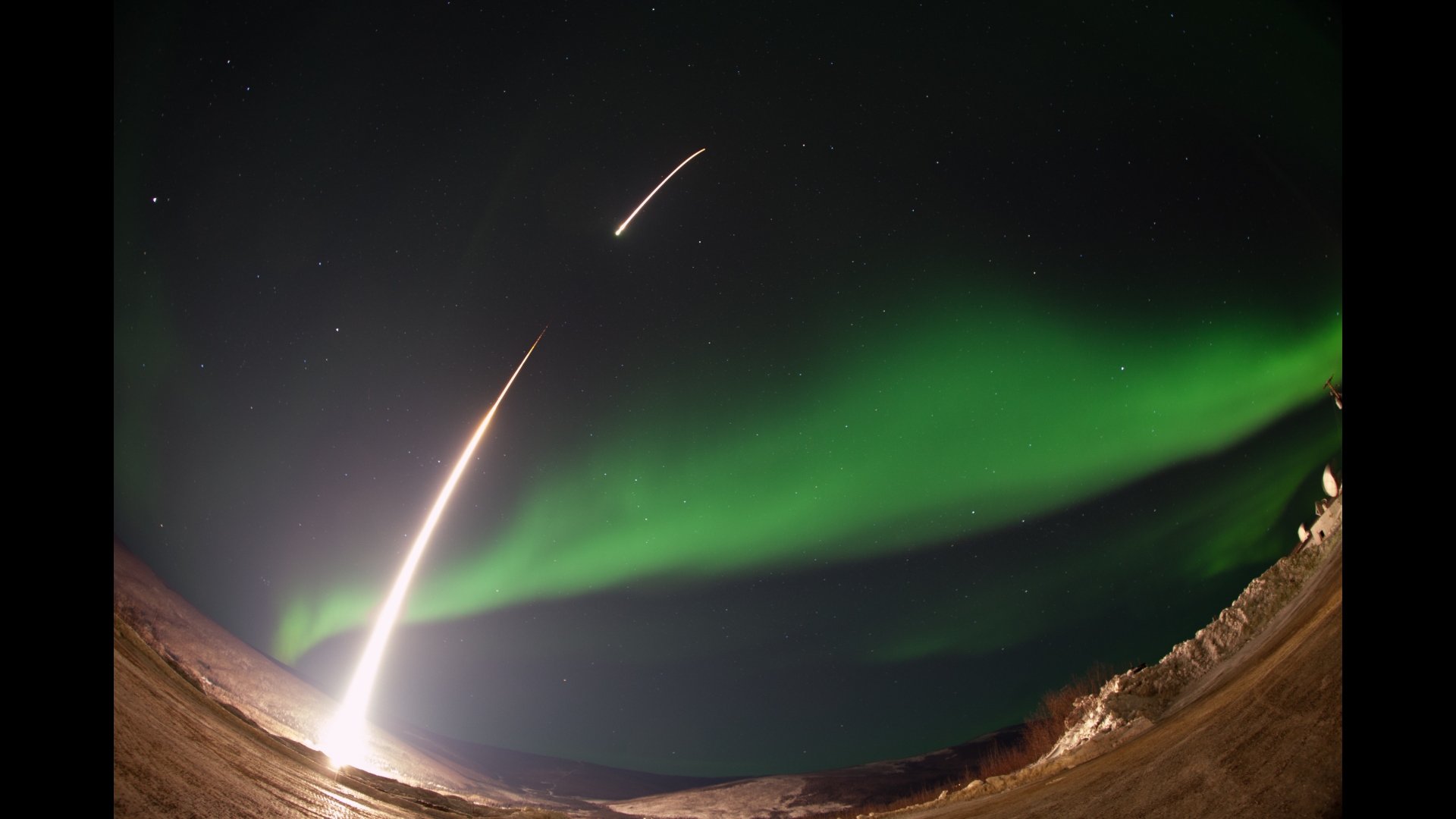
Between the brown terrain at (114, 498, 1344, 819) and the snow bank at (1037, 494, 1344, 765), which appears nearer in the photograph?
the brown terrain at (114, 498, 1344, 819)

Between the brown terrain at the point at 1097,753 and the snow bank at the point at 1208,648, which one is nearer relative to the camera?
the brown terrain at the point at 1097,753

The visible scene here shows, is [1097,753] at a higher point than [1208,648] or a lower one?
lower

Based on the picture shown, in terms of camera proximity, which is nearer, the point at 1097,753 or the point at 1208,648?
the point at 1097,753

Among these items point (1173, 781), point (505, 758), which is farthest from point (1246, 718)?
point (505, 758)
